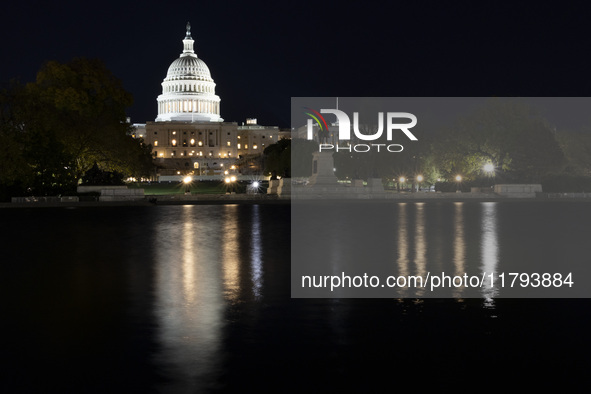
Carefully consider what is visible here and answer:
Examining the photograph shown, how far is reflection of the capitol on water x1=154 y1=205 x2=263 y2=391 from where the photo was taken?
8.52m

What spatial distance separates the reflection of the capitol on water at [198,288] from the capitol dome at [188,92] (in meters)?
162

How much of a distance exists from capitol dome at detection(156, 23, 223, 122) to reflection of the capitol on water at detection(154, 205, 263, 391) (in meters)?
162

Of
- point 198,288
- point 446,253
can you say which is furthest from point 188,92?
point 198,288

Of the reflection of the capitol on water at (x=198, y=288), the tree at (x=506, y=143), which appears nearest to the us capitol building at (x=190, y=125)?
the tree at (x=506, y=143)

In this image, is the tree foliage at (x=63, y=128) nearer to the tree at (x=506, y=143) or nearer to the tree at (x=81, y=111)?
the tree at (x=81, y=111)

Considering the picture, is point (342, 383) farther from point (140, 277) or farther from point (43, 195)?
point (43, 195)

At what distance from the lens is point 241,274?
50.0ft

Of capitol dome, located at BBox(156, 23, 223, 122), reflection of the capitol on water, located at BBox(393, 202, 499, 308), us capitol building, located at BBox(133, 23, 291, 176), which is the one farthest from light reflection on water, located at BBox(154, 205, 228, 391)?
capitol dome, located at BBox(156, 23, 223, 122)

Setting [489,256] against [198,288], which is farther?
[489,256]

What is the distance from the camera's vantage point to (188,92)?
18300cm

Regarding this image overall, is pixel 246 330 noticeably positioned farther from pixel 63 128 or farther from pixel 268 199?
pixel 63 128

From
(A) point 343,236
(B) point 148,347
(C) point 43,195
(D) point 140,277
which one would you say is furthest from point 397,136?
(B) point 148,347

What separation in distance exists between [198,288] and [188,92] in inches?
6865

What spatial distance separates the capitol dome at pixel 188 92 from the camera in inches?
7254
